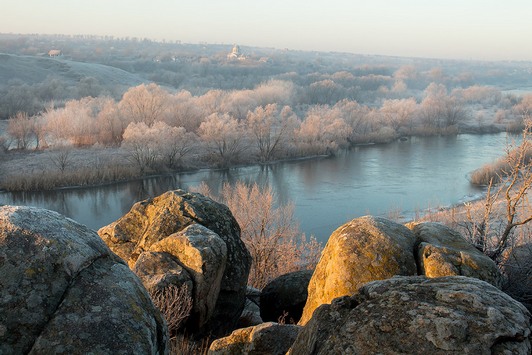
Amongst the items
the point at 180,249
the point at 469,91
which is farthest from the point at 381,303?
the point at 469,91

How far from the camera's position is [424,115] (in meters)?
54.8

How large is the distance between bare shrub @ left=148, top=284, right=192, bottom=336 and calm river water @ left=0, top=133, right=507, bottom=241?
16.0 m

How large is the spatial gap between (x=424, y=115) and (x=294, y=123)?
61.4 ft

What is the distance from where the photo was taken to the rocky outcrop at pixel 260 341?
4598 millimetres

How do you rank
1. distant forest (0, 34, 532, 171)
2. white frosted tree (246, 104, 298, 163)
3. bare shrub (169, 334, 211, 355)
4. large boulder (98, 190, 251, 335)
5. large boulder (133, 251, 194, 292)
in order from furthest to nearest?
white frosted tree (246, 104, 298, 163)
distant forest (0, 34, 532, 171)
large boulder (98, 190, 251, 335)
large boulder (133, 251, 194, 292)
bare shrub (169, 334, 211, 355)

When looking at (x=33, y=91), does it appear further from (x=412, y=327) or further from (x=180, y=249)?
(x=412, y=327)

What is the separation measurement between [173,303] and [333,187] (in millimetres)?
24658

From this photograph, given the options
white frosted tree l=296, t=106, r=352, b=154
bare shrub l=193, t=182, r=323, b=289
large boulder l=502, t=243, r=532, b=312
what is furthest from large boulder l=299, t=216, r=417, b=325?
white frosted tree l=296, t=106, r=352, b=154

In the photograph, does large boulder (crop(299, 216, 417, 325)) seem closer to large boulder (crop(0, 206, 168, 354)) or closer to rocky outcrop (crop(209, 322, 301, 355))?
rocky outcrop (crop(209, 322, 301, 355))

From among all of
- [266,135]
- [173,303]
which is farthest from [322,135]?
[173,303]

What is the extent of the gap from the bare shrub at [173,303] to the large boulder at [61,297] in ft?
7.67

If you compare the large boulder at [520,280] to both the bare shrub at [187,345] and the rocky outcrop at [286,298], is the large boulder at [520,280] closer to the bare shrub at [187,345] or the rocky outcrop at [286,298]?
the rocky outcrop at [286,298]

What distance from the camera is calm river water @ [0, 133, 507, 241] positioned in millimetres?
25219

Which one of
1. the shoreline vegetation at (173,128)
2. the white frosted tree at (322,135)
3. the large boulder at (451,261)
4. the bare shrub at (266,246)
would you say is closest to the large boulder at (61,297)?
the large boulder at (451,261)
